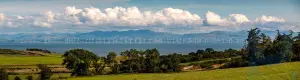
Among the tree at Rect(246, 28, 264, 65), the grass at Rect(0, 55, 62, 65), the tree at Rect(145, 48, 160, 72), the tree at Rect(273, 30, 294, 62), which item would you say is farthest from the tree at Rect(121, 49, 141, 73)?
the grass at Rect(0, 55, 62, 65)

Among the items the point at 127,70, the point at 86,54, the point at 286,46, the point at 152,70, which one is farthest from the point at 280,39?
the point at 86,54

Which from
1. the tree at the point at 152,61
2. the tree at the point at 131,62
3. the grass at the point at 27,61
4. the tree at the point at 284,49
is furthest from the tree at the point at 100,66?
the grass at the point at 27,61

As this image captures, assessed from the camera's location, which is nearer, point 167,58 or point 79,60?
point 79,60

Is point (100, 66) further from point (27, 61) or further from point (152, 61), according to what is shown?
point (27, 61)

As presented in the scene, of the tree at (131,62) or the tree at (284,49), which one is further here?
the tree at (131,62)

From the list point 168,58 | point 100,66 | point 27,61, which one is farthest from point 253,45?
point 27,61

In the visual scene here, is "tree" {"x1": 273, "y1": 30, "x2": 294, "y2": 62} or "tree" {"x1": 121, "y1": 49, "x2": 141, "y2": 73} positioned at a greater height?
"tree" {"x1": 273, "y1": 30, "x2": 294, "y2": 62}

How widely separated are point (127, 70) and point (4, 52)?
113 meters

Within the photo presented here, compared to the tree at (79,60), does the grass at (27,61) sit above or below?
below

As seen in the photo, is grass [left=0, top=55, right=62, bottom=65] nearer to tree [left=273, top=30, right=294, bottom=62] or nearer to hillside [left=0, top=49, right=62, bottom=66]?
hillside [left=0, top=49, right=62, bottom=66]

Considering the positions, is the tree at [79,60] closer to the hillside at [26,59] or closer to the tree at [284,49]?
the hillside at [26,59]

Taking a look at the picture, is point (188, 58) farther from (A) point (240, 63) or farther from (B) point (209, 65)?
(A) point (240, 63)

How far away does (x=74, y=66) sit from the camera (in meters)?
101

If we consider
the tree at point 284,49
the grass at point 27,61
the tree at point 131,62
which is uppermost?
the tree at point 284,49
